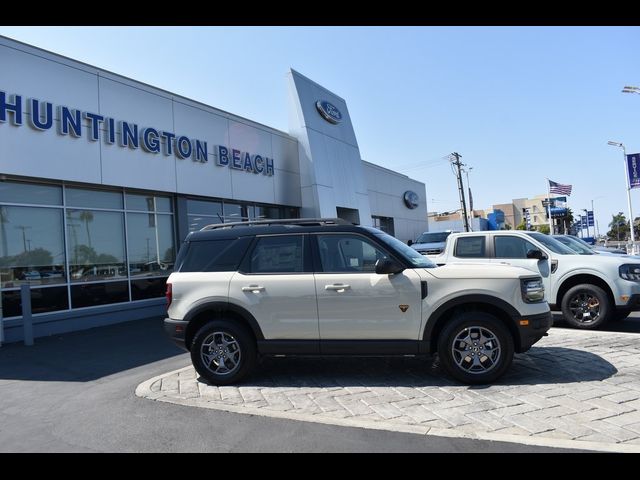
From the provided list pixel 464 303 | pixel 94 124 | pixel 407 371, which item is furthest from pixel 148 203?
pixel 464 303

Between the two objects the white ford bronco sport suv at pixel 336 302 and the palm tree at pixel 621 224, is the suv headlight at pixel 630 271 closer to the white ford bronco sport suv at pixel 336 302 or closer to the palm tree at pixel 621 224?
the white ford bronco sport suv at pixel 336 302

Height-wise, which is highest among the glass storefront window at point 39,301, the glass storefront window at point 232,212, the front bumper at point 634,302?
the glass storefront window at point 232,212

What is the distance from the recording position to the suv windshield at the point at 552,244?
345 inches

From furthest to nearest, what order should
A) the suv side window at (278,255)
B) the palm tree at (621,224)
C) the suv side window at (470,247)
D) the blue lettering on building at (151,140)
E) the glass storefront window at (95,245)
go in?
the palm tree at (621,224)
the blue lettering on building at (151,140)
the glass storefront window at (95,245)
the suv side window at (470,247)
the suv side window at (278,255)

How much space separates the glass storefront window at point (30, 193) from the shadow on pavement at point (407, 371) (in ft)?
23.0

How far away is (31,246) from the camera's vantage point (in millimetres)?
10328

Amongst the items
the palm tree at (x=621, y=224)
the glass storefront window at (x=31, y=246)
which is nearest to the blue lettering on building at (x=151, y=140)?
the glass storefront window at (x=31, y=246)

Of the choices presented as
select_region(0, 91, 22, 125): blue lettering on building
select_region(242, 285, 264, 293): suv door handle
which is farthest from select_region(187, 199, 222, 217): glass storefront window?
select_region(242, 285, 264, 293): suv door handle

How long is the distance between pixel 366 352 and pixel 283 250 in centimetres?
157
